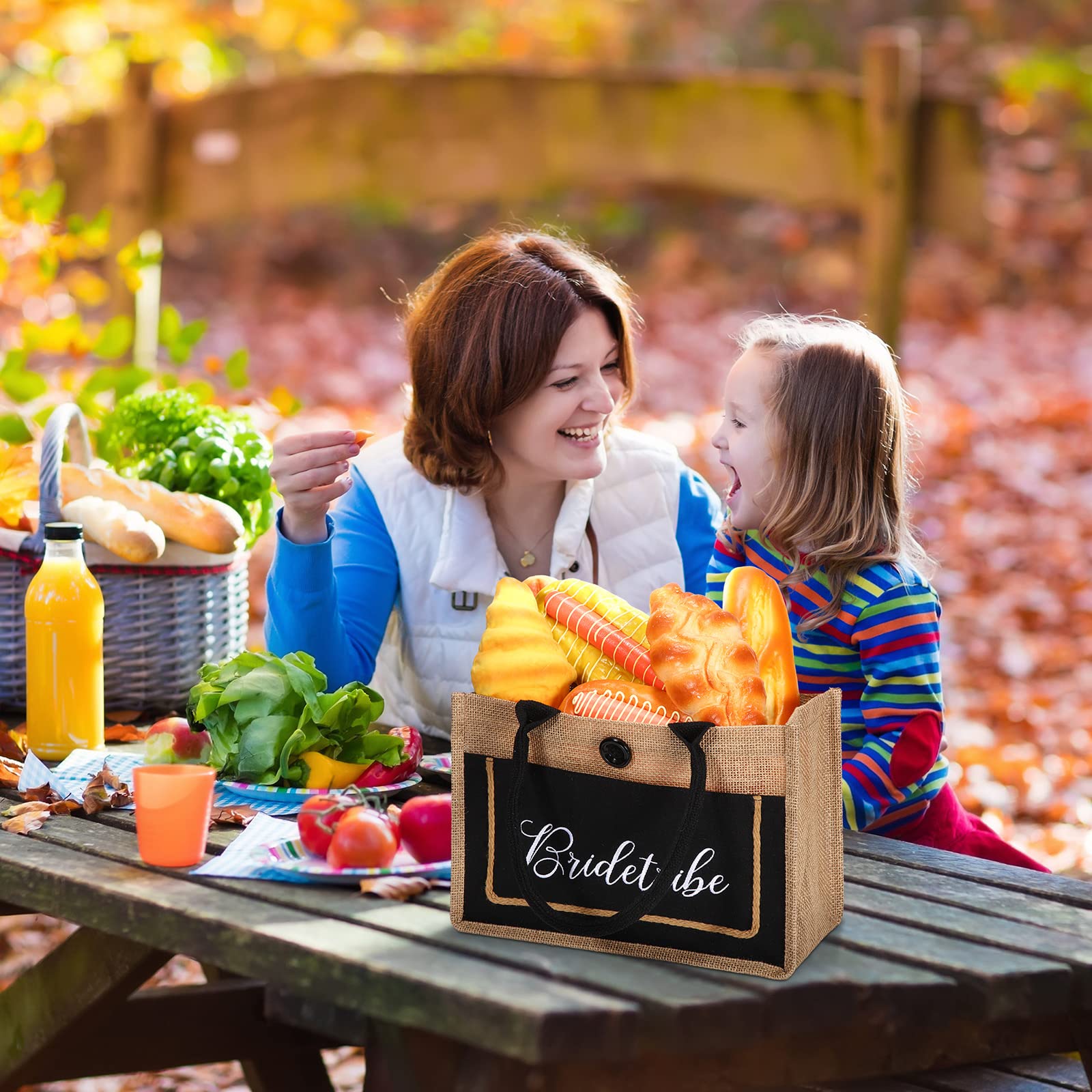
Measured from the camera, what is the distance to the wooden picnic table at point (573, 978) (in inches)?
50.9

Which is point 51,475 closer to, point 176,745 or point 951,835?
point 176,745

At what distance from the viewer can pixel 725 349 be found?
859cm

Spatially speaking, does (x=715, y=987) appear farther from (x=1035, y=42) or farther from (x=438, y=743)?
(x=1035, y=42)

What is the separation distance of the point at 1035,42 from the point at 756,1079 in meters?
10.8

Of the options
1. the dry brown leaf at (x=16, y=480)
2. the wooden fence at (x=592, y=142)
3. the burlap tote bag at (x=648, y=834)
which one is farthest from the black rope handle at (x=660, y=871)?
the wooden fence at (x=592, y=142)

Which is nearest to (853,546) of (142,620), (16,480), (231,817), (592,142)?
(231,817)

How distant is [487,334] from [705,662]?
3.19 ft

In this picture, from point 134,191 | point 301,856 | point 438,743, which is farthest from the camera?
point 134,191

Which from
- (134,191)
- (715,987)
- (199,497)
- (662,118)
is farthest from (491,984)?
(662,118)

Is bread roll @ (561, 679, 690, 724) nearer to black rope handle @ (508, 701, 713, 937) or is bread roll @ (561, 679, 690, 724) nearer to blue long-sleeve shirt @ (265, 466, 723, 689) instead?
black rope handle @ (508, 701, 713, 937)

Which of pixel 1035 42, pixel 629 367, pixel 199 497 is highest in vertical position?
pixel 1035 42

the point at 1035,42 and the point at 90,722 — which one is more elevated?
the point at 1035,42

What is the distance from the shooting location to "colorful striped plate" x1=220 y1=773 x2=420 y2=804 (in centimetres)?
182

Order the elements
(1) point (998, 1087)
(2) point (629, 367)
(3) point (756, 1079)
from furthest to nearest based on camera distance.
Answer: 1. (2) point (629, 367)
2. (1) point (998, 1087)
3. (3) point (756, 1079)
